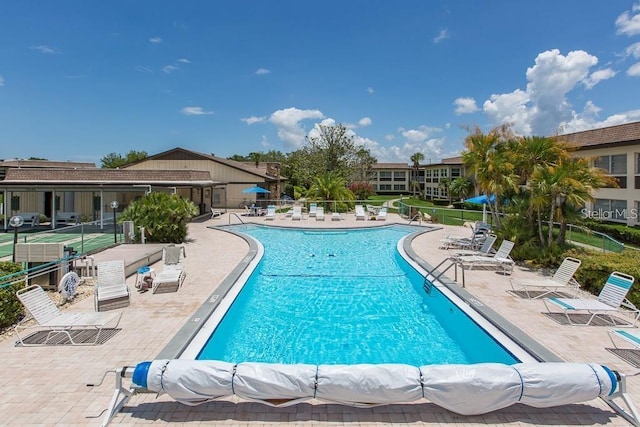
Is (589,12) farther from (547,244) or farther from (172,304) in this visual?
(172,304)

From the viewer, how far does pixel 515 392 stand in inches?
154

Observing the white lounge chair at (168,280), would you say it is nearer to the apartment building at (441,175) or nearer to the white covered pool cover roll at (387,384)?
the white covered pool cover roll at (387,384)

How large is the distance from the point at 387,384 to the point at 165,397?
276 centimetres

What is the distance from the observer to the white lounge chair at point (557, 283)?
8672mm

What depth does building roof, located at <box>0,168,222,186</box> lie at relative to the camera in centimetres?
2291

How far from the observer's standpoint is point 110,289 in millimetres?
7996

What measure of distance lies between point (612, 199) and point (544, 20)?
1370 centimetres

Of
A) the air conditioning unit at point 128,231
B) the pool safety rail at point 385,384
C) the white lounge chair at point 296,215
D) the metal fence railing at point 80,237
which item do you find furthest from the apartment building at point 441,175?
the pool safety rail at point 385,384

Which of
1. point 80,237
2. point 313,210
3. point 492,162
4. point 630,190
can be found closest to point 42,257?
point 80,237

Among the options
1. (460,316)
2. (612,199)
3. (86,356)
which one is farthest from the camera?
(612,199)

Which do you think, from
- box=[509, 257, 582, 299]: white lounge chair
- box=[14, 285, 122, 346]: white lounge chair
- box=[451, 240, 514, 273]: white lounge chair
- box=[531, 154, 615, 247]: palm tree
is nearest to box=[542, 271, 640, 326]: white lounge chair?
box=[509, 257, 582, 299]: white lounge chair

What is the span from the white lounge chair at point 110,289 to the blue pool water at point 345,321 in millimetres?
2360

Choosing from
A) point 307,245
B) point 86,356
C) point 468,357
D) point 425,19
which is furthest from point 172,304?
point 425,19

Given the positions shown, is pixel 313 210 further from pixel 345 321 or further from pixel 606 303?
pixel 606 303
